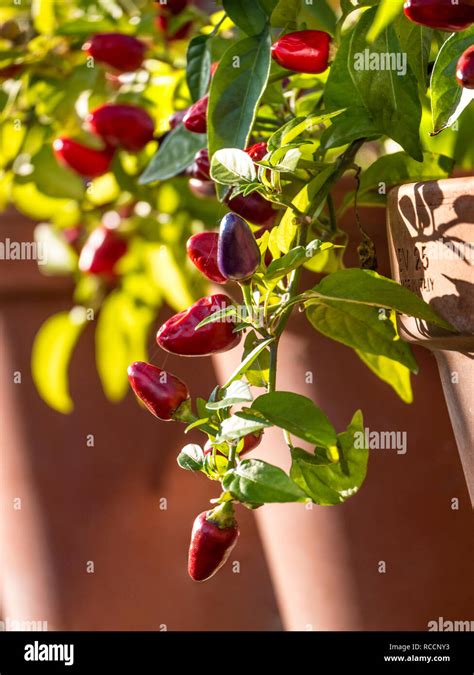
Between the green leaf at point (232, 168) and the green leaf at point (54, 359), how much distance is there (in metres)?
0.25

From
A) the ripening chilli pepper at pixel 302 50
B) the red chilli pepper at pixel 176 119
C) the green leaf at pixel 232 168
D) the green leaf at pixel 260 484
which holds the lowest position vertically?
the green leaf at pixel 260 484

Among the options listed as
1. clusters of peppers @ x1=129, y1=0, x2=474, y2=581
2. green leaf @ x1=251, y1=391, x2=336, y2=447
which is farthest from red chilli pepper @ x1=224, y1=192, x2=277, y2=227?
green leaf @ x1=251, y1=391, x2=336, y2=447

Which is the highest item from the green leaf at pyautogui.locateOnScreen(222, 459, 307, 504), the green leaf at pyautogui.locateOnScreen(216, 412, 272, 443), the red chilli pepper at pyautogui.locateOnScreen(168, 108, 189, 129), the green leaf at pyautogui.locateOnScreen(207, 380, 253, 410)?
the red chilli pepper at pyautogui.locateOnScreen(168, 108, 189, 129)

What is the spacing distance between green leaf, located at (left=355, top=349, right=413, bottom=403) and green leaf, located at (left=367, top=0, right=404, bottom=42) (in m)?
0.15

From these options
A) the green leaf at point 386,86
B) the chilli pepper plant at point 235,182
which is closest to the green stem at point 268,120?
the chilli pepper plant at point 235,182

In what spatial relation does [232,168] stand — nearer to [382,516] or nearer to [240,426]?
[240,426]

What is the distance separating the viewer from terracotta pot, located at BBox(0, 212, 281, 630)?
1.69 feet

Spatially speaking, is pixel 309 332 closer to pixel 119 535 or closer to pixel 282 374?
pixel 282 374

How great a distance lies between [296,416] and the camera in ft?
0.95

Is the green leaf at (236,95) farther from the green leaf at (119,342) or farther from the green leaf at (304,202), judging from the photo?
the green leaf at (119,342)

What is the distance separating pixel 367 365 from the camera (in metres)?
0.45

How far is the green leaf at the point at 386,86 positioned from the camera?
34cm

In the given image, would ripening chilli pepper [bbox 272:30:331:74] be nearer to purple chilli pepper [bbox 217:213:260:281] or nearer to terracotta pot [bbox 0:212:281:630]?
purple chilli pepper [bbox 217:213:260:281]

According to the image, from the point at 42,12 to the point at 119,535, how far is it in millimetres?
375
